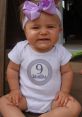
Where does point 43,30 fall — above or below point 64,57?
above

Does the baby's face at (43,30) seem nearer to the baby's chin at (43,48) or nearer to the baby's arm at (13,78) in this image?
the baby's chin at (43,48)

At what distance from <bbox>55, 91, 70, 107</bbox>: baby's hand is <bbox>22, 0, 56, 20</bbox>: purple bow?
0.95 ft

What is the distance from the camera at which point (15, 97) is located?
3.74ft

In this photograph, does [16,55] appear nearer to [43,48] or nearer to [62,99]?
[43,48]

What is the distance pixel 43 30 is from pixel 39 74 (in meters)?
0.16

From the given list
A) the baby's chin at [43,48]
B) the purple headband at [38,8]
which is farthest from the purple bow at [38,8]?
the baby's chin at [43,48]

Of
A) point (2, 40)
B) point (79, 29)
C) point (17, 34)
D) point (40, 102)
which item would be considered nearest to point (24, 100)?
point (40, 102)

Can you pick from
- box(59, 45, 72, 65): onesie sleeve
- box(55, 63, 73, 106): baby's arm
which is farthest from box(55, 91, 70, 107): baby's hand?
box(59, 45, 72, 65): onesie sleeve

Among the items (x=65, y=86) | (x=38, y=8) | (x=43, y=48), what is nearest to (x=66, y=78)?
A: (x=65, y=86)

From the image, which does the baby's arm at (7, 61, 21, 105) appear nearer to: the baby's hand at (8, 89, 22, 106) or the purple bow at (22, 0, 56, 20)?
the baby's hand at (8, 89, 22, 106)

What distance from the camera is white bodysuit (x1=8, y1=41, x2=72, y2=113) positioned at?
115 centimetres

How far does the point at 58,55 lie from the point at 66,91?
0.13 meters

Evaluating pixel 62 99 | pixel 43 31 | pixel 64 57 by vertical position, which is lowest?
pixel 62 99

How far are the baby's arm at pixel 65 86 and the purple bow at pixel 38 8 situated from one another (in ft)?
0.70
